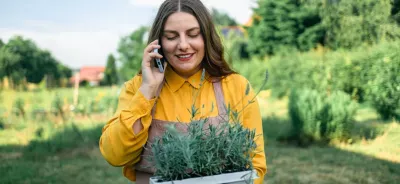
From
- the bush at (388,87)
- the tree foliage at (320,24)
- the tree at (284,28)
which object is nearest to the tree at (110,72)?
the tree foliage at (320,24)

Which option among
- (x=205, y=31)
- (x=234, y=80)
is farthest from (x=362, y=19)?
(x=205, y=31)

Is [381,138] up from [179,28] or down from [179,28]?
down

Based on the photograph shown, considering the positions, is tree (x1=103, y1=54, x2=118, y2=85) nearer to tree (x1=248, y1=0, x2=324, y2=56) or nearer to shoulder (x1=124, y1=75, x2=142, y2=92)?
tree (x1=248, y1=0, x2=324, y2=56)

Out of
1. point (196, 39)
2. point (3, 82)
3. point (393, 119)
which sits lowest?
point (393, 119)

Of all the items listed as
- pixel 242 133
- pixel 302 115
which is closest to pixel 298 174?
pixel 302 115

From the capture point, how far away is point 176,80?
1.68 m

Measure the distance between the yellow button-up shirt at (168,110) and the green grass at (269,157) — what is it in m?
3.03

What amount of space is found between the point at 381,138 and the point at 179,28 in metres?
5.11

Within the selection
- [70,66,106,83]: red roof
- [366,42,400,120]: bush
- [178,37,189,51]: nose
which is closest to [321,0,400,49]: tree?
[366,42,400,120]: bush

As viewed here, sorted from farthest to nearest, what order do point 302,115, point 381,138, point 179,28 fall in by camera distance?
point 302,115 → point 381,138 → point 179,28

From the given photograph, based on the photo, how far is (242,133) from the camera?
4.00ft

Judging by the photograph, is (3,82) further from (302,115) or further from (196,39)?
(196,39)

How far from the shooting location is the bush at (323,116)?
6.05 meters

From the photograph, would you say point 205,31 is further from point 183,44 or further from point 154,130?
point 154,130
